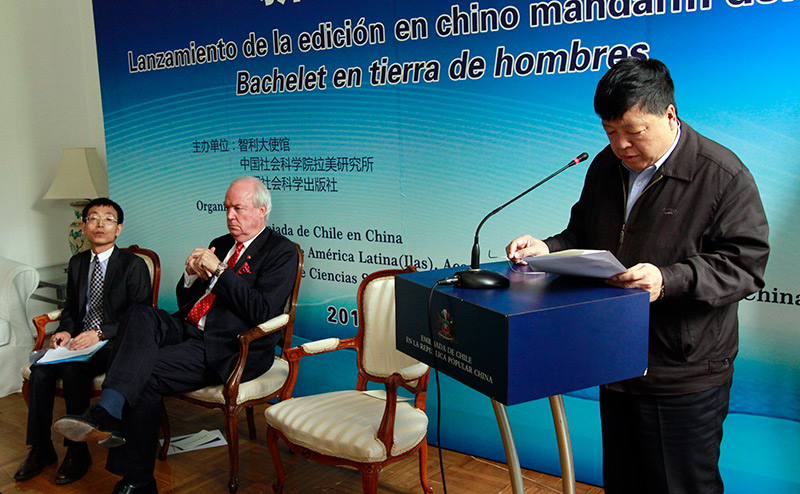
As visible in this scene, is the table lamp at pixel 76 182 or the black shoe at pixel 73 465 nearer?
the black shoe at pixel 73 465

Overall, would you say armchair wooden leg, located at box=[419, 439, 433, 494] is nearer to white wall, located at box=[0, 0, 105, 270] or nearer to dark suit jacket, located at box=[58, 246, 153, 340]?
dark suit jacket, located at box=[58, 246, 153, 340]

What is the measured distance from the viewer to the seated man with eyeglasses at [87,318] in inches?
131

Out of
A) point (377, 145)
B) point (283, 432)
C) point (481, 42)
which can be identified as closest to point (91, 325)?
point (283, 432)

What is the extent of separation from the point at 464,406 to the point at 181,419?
1744 millimetres

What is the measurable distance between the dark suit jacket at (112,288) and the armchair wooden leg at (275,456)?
1.25 metres

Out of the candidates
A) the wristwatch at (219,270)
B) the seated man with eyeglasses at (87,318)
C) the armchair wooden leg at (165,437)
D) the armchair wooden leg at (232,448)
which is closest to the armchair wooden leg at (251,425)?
the armchair wooden leg at (165,437)

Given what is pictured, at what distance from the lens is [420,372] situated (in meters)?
2.79

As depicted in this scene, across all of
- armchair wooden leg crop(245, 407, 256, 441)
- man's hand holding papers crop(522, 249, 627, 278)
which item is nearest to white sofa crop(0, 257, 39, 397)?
armchair wooden leg crop(245, 407, 256, 441)

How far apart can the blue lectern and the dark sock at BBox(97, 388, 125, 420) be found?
6.06 ft

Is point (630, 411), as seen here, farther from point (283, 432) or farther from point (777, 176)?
point (283, 432)

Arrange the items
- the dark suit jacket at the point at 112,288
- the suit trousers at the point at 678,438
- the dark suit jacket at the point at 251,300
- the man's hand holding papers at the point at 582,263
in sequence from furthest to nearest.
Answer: the dark suit jacket at the point at 112,288, the dark suit jacket at the point at 251,300, the suit trousers at the point at 678,438, the man's hand holding papers at the point at 582,263

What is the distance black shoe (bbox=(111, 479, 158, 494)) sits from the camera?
9.70 ft

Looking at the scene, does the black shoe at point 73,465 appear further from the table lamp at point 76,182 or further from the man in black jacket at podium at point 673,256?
the man in black jacket at podium at point 673,256

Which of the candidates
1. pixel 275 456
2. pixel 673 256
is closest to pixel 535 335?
pixel 673 256
